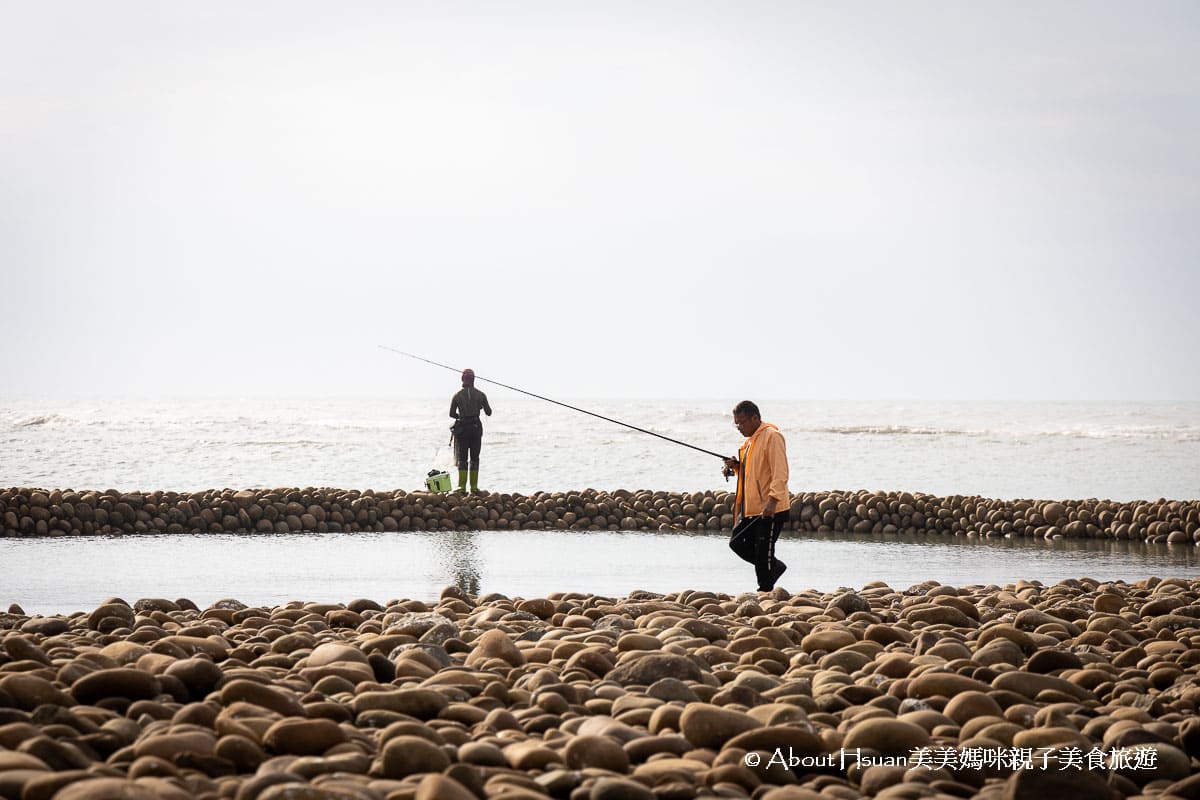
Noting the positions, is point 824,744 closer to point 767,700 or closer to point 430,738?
point 767,700

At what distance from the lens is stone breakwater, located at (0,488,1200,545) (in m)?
13.9

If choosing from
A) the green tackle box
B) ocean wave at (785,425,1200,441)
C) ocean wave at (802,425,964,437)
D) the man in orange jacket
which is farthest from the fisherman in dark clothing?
ocean wave at (802,425,964,437)

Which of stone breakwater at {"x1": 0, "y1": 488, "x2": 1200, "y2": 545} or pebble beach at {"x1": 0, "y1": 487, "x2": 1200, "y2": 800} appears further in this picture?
stone breakwater at {"x1": 0, "y1": 488, "x2": 1200, "y2": 545}

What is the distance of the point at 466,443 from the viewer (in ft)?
52.5

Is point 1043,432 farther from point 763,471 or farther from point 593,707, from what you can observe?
point 593,707

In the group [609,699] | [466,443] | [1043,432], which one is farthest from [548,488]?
[1043,432]

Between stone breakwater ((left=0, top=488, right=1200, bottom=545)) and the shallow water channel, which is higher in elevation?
stone breakwater ((left=0, top=488, right=1200, bottom=545))

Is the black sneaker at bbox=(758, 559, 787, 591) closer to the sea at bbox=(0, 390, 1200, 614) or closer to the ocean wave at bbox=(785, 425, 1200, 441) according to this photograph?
the sea at bbox=(0, 390, 1200, 614)

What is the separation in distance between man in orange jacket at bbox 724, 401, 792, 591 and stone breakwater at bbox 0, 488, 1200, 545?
6.39 metres

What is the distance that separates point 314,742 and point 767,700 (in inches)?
69.9

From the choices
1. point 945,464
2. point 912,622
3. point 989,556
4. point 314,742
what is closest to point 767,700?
point 314,742

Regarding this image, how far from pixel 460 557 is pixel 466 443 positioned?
4.62 metres

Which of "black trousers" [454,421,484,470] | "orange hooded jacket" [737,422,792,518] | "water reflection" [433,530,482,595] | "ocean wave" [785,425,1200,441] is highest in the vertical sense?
"ocean wave" [785,425,1200,441]

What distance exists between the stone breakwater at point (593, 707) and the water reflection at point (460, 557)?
335 centimetres
